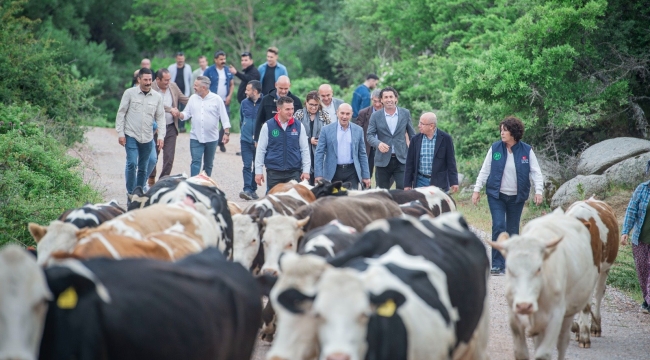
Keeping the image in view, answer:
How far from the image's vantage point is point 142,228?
875cm

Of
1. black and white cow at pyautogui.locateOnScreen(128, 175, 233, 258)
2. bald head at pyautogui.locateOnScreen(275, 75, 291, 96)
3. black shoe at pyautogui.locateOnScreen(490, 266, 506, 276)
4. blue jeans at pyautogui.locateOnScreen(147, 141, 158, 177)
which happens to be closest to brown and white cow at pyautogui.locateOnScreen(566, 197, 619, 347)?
black shoe at pyautogui.locateOnScreen(490, 266, 506, 276)

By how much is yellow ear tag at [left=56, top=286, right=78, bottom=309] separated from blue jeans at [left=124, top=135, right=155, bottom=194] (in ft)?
33.8

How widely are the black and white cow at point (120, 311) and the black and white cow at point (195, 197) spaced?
3533 mm

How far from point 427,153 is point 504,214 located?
1539mm

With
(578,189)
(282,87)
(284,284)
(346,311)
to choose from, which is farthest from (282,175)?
(346,311)

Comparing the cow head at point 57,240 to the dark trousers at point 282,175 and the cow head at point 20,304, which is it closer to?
the cow head at point 20,304

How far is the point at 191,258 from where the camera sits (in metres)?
6.93

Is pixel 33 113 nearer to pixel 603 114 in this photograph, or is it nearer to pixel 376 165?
pixel 376 165

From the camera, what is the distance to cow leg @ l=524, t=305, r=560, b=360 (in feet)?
28.3

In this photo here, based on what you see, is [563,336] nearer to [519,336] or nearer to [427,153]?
[519,336]

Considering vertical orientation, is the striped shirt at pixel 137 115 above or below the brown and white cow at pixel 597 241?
above

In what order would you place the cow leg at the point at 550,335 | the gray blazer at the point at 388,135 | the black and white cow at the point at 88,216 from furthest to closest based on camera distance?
1. the gray blazer at the point at 388,135
2. the black and white cow at the point at 88,216
3. the cow leg at the point at 550,335

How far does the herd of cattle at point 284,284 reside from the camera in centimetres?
530

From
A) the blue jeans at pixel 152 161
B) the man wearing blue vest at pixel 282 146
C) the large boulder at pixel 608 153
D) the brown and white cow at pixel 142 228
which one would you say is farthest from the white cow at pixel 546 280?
the large boulder at pixel 608 153
